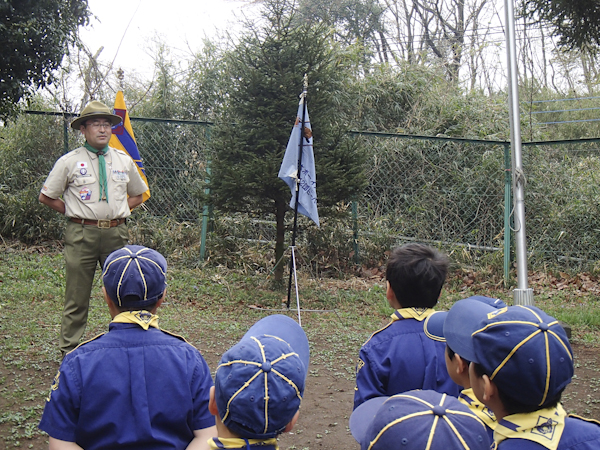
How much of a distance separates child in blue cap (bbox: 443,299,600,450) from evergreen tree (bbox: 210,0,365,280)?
5021 millimetres

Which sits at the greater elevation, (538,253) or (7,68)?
(7,68)

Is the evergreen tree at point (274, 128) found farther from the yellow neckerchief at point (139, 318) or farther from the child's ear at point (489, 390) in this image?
the child's ear at point (489, 390)

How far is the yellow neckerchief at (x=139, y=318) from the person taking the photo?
6.08 feet

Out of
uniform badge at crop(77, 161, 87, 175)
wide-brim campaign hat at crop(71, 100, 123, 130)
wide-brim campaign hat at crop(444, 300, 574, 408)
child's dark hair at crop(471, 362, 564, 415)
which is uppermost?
wide-brim campaign hat at crop(71, 100, 123, 130)

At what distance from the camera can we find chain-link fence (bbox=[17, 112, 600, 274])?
7.78m

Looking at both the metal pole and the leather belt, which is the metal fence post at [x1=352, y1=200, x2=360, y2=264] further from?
the leather belt

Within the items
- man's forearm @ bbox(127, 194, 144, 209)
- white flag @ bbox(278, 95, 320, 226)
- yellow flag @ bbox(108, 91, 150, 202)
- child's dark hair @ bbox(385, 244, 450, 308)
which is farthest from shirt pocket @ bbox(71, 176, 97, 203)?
child's dark hair @ bbox(385, 244, 450, 308)

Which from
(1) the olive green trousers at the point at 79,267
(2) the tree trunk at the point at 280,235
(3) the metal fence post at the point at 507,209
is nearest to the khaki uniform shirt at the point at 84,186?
(1) the olive green trousers at the point at 79,267

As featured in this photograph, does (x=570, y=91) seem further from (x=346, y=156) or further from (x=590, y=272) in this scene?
(x=346, y=156)

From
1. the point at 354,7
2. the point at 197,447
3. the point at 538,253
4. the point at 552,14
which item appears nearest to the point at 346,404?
the point at 197,447

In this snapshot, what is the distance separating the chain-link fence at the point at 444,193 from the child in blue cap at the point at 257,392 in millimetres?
6400

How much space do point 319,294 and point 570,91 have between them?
14.5 m

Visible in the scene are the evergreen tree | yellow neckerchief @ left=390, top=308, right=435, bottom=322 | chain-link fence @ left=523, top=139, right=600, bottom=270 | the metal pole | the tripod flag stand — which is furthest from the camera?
chain-link fence @ left=523, top=139, right=600, bottom=270

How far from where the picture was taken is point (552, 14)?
4977 mm
